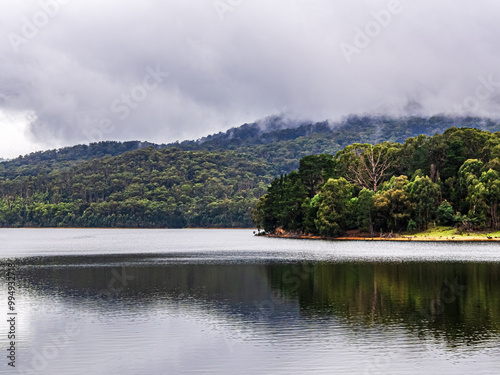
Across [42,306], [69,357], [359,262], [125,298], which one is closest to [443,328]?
[69,357]

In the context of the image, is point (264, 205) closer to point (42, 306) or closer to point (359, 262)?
point (359, 262)

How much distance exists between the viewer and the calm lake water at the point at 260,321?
3059 centimetres

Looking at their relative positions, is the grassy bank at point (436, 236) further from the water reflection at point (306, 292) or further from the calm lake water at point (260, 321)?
the calm lake water at point (260, 321)

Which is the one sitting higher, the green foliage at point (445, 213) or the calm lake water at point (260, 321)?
the green foliage at point (445, 213)

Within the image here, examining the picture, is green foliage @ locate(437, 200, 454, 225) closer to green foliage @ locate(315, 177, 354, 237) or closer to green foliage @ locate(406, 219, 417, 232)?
green foliage @ locate(406, 219, 417, 232)

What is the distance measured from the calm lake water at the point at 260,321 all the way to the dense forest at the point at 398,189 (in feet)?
231

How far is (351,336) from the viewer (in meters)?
36.2

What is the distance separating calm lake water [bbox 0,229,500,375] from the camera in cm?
3059

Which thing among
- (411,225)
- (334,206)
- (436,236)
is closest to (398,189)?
(411,225)

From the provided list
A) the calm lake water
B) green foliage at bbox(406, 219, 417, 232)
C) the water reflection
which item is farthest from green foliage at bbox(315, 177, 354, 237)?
the calm lake water

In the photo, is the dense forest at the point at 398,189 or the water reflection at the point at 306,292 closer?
the water reflection at the point at 306,292

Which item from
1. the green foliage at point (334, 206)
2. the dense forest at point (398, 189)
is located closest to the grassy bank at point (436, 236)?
the dense forest at point (398, 189)

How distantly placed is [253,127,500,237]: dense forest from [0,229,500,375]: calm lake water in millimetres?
70424

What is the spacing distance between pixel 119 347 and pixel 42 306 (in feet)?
57.1
